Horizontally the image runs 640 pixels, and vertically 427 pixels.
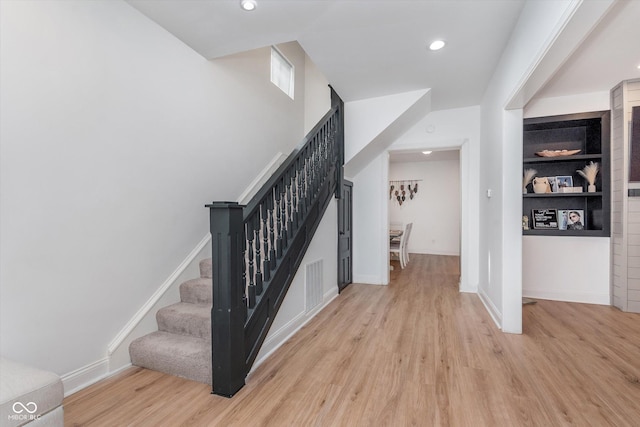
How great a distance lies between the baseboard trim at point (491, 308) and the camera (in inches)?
115

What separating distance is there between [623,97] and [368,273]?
3872 millimetres

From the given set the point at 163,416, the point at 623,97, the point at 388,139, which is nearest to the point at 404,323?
the point at 163,416

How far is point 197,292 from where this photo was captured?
252 centimetres

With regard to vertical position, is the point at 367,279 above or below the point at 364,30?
below

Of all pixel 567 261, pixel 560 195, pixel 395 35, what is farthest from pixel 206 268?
pixel 567 261

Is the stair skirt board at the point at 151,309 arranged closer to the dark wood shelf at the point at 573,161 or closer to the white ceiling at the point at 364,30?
the white ceiling at the point at 364,30

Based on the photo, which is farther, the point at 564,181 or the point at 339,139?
the point at 339,139

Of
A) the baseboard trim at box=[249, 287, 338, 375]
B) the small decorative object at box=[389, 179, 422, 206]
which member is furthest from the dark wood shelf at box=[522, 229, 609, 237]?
the small decorative object at box=[389, 179, 422, 206]

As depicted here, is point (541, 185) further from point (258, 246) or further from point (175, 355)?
point (175, 355)

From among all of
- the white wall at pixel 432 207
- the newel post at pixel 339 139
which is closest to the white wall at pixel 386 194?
the newel post at pixel 339 139

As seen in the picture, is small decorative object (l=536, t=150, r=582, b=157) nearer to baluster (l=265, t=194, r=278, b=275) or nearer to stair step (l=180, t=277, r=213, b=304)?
baluster (l=265, t=194, r=278, b=275)

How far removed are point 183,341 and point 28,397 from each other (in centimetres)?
103

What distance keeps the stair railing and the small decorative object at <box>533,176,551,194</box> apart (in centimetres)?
277

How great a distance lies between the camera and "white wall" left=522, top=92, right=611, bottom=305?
359cm
